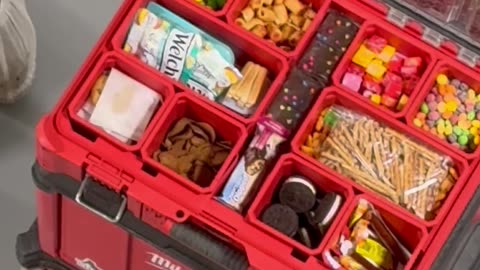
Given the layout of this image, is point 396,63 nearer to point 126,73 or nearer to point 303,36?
point 303,36

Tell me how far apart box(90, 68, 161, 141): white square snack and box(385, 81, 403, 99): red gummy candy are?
27 cm

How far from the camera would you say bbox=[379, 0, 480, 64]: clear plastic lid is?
1366 millimetres

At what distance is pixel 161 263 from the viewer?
1357mm

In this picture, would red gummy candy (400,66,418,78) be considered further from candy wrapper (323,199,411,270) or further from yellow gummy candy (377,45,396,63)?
candy wrapper (323,199,411,270)

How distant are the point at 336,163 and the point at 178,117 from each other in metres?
0.19

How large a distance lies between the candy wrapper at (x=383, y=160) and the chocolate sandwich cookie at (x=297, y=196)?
0.04 m

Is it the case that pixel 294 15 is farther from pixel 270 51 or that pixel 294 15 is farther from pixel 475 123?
pixel 475 123

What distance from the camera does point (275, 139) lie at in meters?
1.31

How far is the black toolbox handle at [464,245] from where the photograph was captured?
4.23 ft

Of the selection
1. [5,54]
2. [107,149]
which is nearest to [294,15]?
[107,149]

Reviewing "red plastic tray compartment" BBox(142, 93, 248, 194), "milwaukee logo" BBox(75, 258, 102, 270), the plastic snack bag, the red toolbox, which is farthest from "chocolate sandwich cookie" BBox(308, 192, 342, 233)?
the plastic snack bag

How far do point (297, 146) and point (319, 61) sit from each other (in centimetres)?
11

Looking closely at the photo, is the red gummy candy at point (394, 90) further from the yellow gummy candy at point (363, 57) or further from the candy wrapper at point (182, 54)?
the candy wrapper at point (182, 54)

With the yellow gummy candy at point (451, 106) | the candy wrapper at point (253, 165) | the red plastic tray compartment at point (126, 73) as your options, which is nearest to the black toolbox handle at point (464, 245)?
the yellow gummy candy at point (451, 106)
